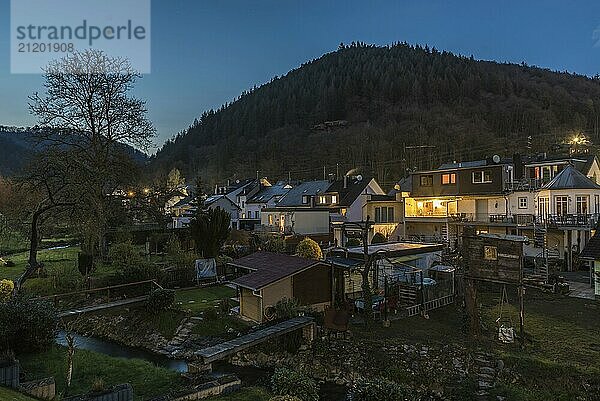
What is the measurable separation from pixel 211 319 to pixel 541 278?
56.0 ft

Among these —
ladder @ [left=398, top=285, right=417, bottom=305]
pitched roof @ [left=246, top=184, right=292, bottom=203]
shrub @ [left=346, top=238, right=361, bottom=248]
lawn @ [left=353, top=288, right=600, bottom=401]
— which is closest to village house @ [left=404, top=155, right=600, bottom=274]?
lawn @ [left=353, top=288, right=600, bottom=401]

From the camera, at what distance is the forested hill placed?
71.0 m

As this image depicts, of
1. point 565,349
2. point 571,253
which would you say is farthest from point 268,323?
point 571,253

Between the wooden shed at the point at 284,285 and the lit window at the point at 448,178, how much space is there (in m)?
24.2

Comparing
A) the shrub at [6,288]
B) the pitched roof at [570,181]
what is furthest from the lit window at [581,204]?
the shrub at [6,288]

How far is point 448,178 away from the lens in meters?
39.7

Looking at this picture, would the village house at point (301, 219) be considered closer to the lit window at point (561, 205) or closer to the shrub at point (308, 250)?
the shrub at point (308, 250)

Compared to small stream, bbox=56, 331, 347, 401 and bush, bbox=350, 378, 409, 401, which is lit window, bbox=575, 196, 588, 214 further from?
bush, bbox=350, 378, 409, 401

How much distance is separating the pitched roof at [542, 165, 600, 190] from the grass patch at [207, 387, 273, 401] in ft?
90.0

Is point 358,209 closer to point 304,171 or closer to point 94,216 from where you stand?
point 94,216

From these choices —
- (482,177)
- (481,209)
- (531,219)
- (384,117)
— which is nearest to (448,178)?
(482,177)

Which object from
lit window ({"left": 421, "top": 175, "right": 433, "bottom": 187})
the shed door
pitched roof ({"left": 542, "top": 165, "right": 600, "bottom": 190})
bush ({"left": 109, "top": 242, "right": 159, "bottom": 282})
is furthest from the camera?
lit window ({"left": 421, "top": 175, "right": 433, "bottom": 187})

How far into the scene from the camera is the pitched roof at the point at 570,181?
1153 inches

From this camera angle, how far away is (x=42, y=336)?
46.0 ft
